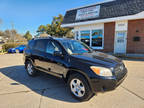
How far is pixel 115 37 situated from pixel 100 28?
6.26 feet

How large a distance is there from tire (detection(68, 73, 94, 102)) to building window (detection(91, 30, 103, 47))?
9.03m

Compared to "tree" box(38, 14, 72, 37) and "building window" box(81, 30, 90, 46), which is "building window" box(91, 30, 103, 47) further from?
"tree" box(38, 14, 72, 37)

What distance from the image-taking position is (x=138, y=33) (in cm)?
909

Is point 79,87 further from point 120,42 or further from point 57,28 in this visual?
point 57,28

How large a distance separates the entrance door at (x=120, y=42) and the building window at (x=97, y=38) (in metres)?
1.63

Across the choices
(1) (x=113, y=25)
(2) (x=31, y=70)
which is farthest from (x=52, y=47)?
(1) (x=113, y=25)

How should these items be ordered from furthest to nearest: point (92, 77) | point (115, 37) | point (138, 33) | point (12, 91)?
point (115, 37)
point (138, 33)
point (12, 91)
point (92, 77)

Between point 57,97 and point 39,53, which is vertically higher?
point 39,53

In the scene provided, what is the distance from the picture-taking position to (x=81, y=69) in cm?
263

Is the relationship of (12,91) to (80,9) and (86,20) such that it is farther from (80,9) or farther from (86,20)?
(80,9)

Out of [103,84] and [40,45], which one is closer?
[103,84]

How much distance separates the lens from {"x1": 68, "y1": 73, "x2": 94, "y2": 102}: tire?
2627 millimetres

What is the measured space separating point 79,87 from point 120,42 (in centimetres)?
892

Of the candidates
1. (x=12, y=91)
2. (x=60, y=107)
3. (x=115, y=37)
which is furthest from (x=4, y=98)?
(x=115, y=37)
